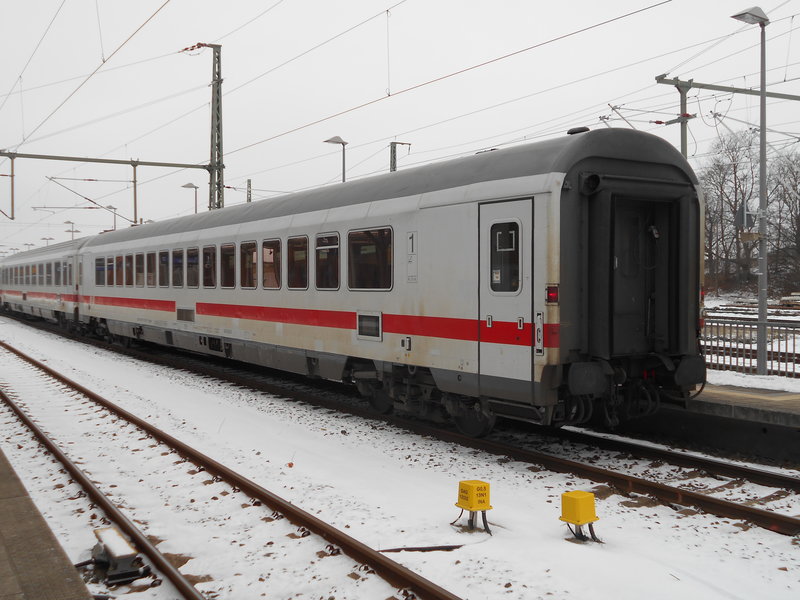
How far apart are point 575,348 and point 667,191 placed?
2176 mm

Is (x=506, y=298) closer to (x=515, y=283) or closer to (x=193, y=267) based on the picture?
(x=515, y=283)

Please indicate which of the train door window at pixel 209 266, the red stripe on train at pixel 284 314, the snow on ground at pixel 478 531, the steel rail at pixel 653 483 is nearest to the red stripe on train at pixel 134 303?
the red stripe on train at pixel 284 314

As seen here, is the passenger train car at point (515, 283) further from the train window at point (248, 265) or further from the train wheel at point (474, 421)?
the train window at point (248, 265)

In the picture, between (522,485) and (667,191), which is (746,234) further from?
(522,485)

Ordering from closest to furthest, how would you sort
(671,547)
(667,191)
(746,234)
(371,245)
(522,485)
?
(671,547) → (522,485) → (667,191) → (371,245) → (746,234)

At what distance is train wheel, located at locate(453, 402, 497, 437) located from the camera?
8.46 metres

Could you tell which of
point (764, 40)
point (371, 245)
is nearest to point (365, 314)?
point (371, 245)

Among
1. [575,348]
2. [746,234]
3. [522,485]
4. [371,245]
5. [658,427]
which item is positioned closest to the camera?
[522,485]

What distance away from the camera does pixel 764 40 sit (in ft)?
41.1

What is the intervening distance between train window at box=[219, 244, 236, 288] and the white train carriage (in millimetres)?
12011

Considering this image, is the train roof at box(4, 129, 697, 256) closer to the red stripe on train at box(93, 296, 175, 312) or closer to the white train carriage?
the red stripe on train at box(93, 296, 175, 312)

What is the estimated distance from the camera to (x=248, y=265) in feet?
43.3

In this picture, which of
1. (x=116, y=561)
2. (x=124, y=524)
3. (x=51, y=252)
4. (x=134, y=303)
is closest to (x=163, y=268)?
(x=134, y=303)

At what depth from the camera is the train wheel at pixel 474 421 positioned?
8455 mm
